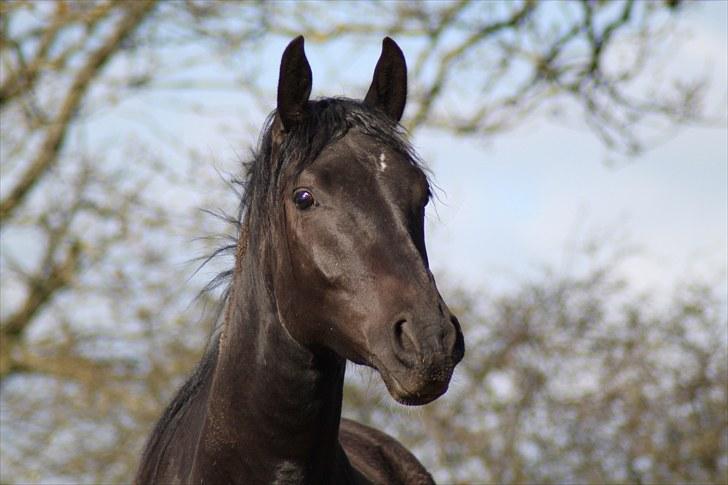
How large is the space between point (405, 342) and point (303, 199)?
0.61 m

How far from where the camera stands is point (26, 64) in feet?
42.6

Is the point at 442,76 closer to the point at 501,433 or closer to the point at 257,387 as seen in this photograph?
the point at 501,433

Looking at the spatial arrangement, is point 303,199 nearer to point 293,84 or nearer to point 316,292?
point 316,292

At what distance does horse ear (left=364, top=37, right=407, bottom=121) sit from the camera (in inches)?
172

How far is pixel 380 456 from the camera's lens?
19.4 ft

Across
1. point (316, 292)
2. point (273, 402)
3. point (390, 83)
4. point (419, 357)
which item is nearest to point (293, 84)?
point (390, 83)

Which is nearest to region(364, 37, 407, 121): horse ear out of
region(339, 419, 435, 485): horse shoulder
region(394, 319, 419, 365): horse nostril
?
region(394, 319, 419, 365): horse nostril

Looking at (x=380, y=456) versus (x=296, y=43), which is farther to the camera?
(x=380, y=456)

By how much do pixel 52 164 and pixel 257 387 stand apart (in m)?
10.7

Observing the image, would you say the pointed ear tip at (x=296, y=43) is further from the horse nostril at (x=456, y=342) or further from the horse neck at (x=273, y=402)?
the horse nostril at (x=456, y=342)

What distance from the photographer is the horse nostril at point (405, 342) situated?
3.48 m

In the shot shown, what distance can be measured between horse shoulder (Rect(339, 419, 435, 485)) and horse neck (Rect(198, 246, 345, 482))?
1420mm

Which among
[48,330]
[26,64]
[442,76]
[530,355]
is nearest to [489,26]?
[442,76]

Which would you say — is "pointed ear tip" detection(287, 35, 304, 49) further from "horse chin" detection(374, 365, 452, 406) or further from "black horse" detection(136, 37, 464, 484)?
"horse chin" detection(374, 365, 452, 406)
